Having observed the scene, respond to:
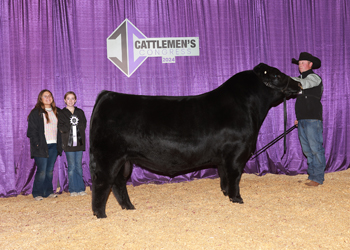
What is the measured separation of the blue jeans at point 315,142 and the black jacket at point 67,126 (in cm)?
309

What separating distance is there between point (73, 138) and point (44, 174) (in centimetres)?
65

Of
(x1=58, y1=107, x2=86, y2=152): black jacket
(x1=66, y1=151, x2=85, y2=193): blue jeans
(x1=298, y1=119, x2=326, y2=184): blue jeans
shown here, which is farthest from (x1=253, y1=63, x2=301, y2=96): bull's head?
(x1=66, y1=151, x2=85, y2=193): blue jeans

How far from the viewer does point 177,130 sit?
3094 millimetres

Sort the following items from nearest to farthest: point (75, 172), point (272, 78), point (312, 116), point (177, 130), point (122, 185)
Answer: point (177, 130), point (122, 185), point (272, 78), point (312, 116), point (75, 172)

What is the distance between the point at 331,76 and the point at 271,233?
376cm

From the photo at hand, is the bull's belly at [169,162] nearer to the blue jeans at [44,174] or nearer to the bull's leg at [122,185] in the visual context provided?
the bull's leg at [122,185]

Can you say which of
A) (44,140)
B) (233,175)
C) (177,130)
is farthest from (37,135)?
(233,175)

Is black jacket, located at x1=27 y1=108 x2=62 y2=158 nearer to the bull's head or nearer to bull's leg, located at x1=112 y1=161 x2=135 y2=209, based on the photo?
bull's leg, located at x1=112 y1=161 x2=135 y2=209

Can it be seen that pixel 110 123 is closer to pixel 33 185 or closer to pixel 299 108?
pixel 33 185

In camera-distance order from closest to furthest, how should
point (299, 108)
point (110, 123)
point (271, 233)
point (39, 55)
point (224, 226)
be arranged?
point (271, 233)
point (224, 226)
point (110, 123)
point (299, 108)
point (39, 55)

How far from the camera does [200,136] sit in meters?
3.15

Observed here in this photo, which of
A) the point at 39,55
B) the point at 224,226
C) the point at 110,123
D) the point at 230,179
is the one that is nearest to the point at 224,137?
the point at 230,179

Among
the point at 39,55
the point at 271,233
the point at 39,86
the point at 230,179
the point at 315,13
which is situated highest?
the point at 315,13

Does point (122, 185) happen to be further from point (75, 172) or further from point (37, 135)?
point (37, 135)
